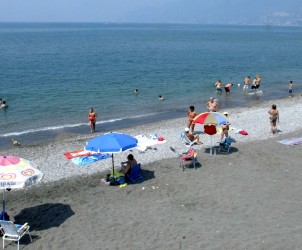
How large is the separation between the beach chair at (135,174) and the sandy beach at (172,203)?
1.06 ft

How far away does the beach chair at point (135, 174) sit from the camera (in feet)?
46.4

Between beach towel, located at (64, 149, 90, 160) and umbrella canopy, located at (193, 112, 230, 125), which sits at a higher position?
umbrella canopy, located at (193, 112, 230, 125)

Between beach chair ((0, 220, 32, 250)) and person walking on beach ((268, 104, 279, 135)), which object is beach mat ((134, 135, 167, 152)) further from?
beach chair ((0, 220, 32, 250))

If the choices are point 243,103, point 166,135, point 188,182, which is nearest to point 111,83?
point 243,103

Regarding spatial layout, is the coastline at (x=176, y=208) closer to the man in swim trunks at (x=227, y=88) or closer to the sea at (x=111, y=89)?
the sea at (x=111, y=89)

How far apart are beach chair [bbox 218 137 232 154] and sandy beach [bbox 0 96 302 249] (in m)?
0.39

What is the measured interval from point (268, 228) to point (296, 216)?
1142mm

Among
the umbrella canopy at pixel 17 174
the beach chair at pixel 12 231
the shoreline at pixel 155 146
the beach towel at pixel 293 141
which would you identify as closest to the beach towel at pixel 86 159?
the shoreline at pixel 155 146

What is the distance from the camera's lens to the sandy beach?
33.8 feet

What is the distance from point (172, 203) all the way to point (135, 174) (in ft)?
8.04

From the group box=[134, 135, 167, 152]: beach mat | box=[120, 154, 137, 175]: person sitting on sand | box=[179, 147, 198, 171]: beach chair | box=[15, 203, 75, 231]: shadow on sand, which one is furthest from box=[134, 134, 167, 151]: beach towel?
box=[15, 203, 75, 231]: shadow on sand

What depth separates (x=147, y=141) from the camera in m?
18.5

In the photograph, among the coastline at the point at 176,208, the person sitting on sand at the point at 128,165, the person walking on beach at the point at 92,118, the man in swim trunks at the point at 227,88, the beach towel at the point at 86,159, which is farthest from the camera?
the man in swim trunks at the point at 227,88

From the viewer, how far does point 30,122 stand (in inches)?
1058
